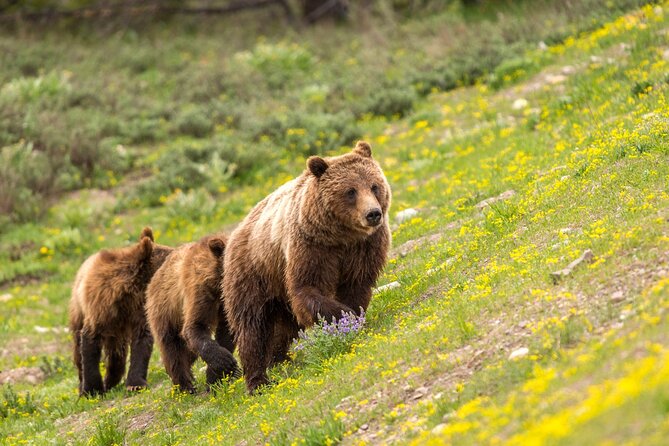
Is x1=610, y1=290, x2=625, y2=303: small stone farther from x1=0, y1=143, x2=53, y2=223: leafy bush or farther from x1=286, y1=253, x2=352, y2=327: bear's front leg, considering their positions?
x1=0, y1=143, x2=53, y2=223: leafy bush

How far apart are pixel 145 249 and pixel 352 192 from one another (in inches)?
142

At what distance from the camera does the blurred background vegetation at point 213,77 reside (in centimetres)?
1748

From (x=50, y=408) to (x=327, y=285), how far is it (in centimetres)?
432

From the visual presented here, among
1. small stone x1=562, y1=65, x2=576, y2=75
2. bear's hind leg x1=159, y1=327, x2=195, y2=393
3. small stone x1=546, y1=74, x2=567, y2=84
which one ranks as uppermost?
small stone x1=562, y1=65, x2=576, y2=75

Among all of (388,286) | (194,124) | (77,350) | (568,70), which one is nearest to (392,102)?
(568,70)

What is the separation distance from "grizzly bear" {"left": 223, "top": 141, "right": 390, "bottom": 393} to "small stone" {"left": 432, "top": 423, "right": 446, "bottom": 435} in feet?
8.21

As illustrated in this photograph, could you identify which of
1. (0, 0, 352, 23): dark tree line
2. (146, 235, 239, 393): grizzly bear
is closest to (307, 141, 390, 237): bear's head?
(146, 235, 239, 393): grizzly bear

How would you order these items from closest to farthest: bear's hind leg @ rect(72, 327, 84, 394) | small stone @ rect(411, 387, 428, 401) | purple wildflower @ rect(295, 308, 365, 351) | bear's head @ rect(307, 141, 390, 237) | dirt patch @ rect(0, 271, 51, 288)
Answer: small stone @ rect(411, 387, 428, 401)
purple wildflower @ rect(295, 308, 365, 351)
bear's head @ rect(307, 141, 390, 237)
bear's hind leg @ rect(72, 327, 84, 394)
dirt patch @ rect(0, 271, 51, 288)

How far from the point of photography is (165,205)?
658 inches

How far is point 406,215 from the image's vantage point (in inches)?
485

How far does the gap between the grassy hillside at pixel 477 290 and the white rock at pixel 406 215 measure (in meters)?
0.28

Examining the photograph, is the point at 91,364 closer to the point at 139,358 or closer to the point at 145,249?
the point at 139,358

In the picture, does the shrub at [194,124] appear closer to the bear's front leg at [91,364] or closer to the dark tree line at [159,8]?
the dark tree line at [159,8]

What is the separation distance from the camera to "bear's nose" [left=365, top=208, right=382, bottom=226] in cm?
764
